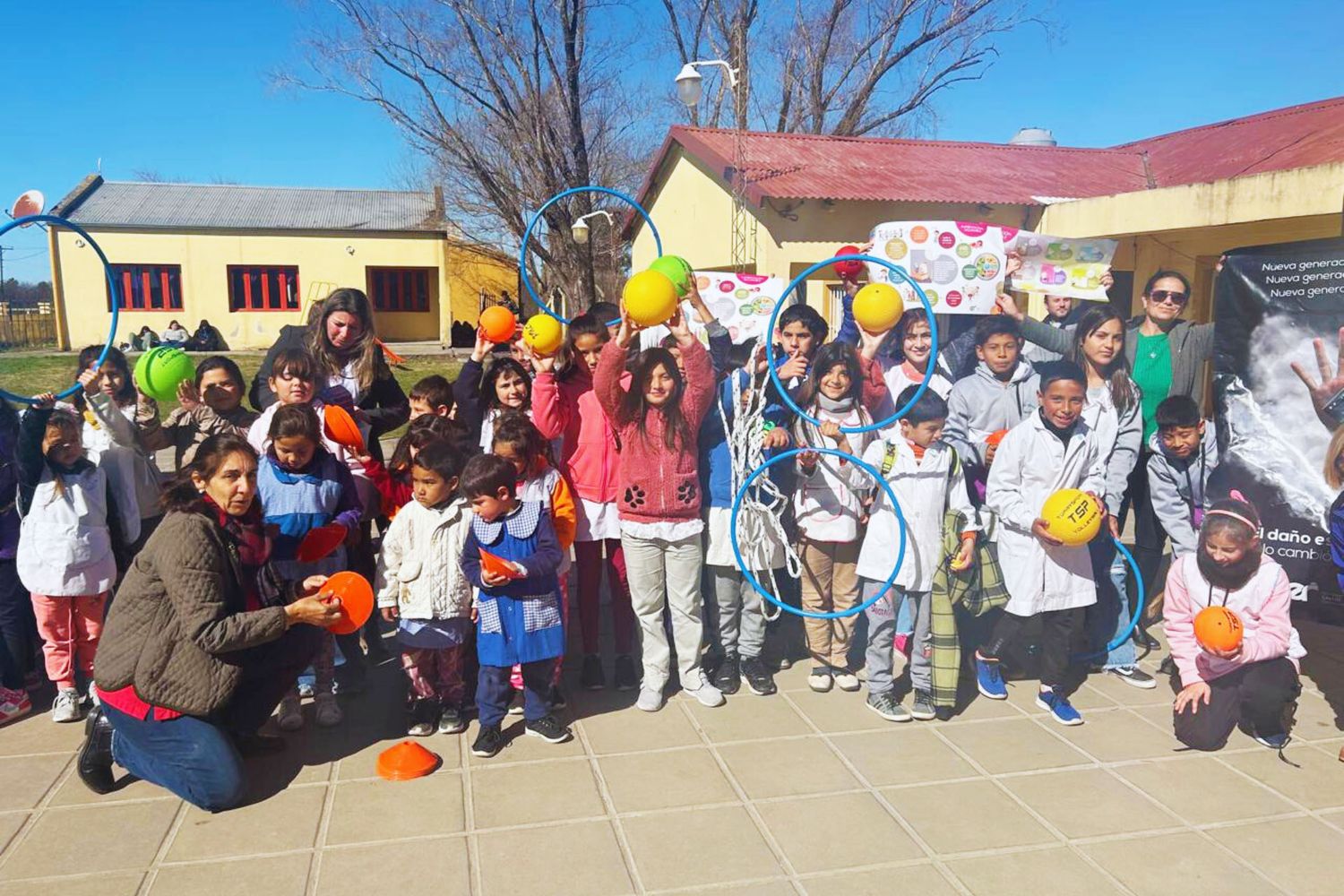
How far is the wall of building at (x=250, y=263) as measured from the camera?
24.2 meters

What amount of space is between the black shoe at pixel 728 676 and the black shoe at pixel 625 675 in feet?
1.20

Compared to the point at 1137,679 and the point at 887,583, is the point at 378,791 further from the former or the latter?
the point at 1137,679

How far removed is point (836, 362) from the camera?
160 inches

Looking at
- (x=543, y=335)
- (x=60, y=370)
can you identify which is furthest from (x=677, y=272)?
(x=60, y=370)

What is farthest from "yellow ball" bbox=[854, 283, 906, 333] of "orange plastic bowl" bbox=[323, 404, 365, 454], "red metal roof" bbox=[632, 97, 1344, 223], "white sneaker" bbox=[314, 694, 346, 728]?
"red metal roof" bbox=[632, 97, 1344, 223]

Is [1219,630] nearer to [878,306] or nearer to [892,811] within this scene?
[892,811]

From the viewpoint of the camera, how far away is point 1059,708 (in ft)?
13.1

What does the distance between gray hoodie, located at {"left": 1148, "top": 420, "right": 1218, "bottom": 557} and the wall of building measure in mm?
24223

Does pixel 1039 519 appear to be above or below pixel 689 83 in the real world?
below

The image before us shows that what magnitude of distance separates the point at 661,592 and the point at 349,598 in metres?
1.32

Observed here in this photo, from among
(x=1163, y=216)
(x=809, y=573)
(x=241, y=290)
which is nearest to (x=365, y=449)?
(x=809, y=573)

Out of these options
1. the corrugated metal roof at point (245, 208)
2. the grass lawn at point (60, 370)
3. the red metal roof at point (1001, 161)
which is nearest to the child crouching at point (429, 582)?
the grass lawn at point (60, 370)

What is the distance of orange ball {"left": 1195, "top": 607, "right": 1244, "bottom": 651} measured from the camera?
11.8 feet

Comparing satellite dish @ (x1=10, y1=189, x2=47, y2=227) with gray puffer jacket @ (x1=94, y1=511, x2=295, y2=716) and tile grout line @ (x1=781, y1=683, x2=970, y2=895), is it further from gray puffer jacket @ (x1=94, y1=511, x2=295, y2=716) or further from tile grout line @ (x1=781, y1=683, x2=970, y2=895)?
tile grout line @ (x1=781, y1=683, x2=970, y2=895)
